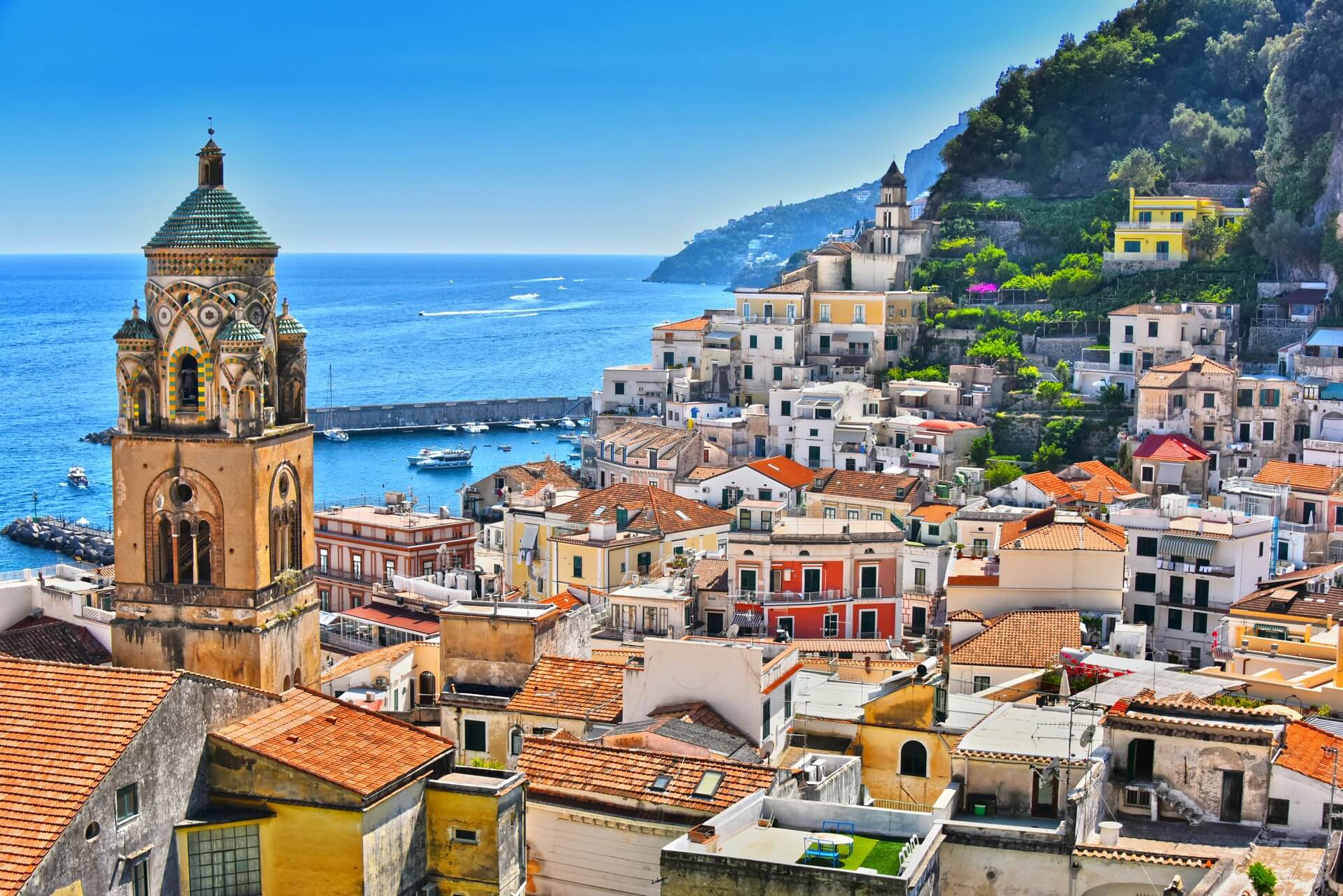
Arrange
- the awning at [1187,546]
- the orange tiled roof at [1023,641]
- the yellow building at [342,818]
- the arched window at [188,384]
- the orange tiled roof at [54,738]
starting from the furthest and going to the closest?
the awning at [1187,546]
the orange tiled roof at [1023,641]
the arched window at [188,384]
the yellow building at [342,818]
the orange tiled roof at [54,738]

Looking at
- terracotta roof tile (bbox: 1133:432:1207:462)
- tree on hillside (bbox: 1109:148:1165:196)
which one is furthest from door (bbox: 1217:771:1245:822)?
tree on hillside (bbox: 1109:148:1165:196)

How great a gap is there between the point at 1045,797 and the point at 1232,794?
6.73 ft

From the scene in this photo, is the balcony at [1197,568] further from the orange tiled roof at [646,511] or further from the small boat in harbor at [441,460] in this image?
the small boat in harbor at [441,460]

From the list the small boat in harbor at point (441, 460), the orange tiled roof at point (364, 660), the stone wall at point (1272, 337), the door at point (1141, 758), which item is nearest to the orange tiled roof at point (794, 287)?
the stone wall at point (1272, 337)

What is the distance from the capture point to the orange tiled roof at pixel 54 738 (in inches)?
627

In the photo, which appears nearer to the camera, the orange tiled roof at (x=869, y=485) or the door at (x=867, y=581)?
the door at (x=867, y=581)

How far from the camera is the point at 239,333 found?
967 inches

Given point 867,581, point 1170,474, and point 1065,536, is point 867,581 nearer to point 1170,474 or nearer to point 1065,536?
point 1065,536

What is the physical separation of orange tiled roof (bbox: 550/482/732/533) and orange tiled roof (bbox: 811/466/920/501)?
370 cm

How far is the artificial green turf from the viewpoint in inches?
674

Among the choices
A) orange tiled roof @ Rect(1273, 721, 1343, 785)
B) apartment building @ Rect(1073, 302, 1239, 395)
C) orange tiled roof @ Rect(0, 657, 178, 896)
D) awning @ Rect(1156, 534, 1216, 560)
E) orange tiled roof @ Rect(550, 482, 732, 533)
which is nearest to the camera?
orange tiled roof @ Rect(0, 657, 178, 896)

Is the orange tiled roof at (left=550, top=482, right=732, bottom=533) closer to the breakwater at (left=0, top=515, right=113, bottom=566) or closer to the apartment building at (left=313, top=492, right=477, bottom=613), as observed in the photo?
the apartment building at (left=313, top=492, right=477, bottom=613)

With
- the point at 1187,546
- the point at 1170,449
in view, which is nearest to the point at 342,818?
the point at 1187,546

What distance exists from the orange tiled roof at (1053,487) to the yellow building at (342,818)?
3502cm
